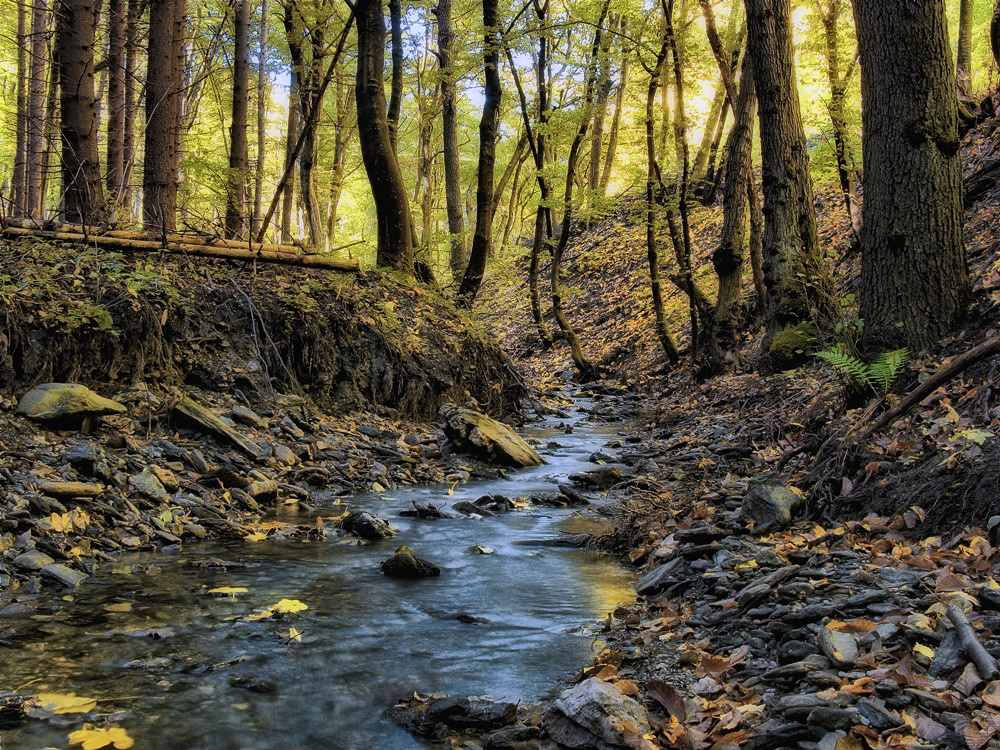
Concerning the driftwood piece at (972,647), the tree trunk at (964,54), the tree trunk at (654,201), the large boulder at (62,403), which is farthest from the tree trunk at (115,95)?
the tree trunk at (964,54)

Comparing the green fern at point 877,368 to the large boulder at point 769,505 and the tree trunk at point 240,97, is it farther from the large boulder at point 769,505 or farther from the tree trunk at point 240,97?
the tree trunk at point 240,97

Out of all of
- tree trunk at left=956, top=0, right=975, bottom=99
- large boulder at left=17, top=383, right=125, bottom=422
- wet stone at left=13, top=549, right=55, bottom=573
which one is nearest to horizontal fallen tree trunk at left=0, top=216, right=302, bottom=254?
large boulder at left=17, top=383, right=125, bottom=422

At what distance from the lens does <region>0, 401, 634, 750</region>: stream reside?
9.29 feet

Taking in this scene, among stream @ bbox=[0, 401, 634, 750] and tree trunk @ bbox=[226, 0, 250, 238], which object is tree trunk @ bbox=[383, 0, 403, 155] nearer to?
tree trunk @ bbox=[226, 0, 250, 238]

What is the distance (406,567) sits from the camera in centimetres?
477

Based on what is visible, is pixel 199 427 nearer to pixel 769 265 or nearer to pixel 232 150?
pixel 232 150

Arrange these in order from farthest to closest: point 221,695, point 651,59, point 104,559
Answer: point 651,59, point 104,559, point 221,695

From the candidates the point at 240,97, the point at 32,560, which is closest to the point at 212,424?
the point at 32,560

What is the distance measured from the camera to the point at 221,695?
2.99m

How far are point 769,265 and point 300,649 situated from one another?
867 cm

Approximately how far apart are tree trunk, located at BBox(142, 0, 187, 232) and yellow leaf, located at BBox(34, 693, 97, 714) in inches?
279

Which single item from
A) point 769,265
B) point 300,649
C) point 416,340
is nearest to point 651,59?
point 769,265

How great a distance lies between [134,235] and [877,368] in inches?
315

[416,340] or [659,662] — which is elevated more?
[416,340]
